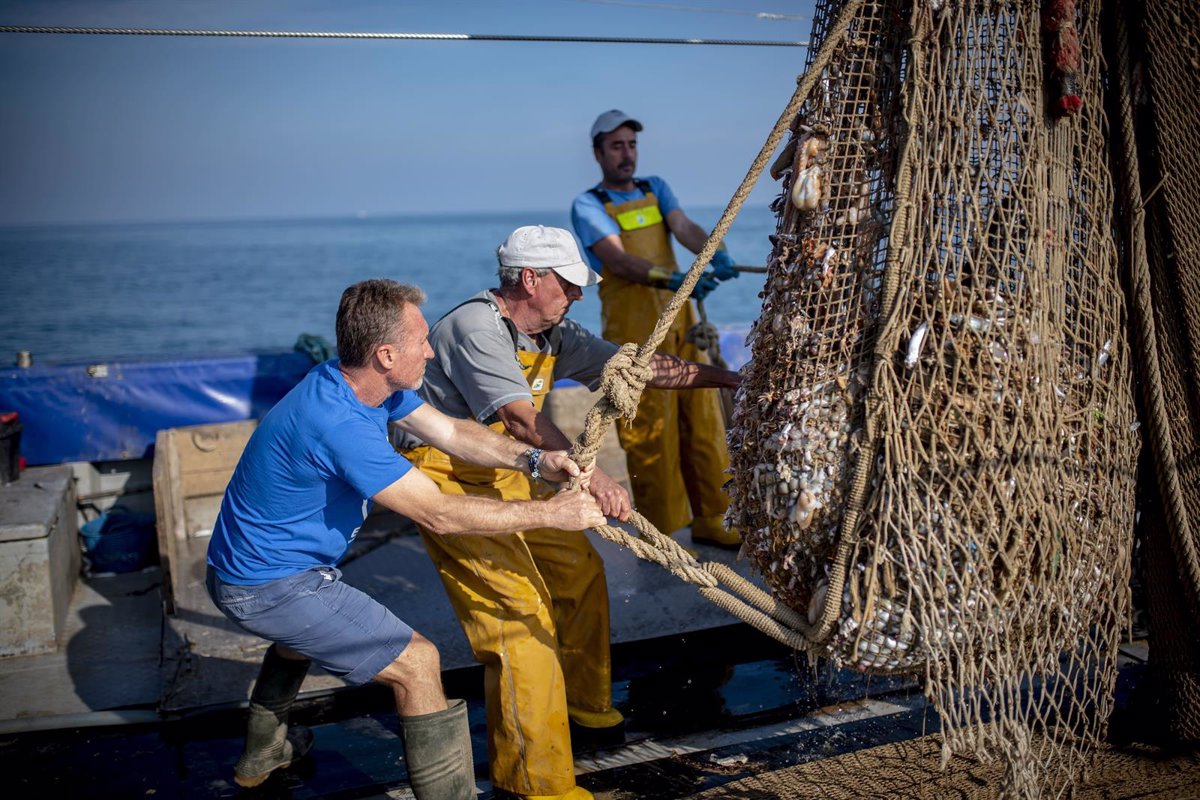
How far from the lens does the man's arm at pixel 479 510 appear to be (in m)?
3.05

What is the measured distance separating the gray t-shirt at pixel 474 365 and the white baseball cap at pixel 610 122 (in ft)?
6.50

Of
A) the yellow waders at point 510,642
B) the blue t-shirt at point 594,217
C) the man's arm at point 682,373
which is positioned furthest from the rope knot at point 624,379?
the blue t-shirt at point 594,217

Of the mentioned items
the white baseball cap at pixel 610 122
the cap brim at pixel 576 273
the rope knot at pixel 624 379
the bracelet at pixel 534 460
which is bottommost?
the bracelet at pixel 534 460

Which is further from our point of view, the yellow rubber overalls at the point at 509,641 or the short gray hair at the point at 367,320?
the yellow rubber overalls at the point at 509,641

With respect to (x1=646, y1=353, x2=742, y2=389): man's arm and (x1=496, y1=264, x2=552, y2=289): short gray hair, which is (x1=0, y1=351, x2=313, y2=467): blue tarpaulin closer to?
(x1=496, y1=264, x2=552, y2=289): short gray hair

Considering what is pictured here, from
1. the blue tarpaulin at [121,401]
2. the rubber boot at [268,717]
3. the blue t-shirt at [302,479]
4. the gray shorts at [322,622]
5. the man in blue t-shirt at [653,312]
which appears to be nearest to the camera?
the blue t-shirt at [302,479]

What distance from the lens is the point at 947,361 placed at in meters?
2.77

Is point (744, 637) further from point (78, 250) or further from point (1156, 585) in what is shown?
point (78, 250)

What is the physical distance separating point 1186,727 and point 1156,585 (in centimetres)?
50

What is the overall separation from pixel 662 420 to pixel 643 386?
2281 millimetres

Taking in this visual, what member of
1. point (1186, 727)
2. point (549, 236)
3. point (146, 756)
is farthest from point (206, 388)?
point (1186, 727)

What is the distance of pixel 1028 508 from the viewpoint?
277 cm

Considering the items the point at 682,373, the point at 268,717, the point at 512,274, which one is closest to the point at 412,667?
the point at 268,717

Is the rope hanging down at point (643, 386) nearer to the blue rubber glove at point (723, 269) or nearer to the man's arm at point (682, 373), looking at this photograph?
the man's arm at point (682, 373)
